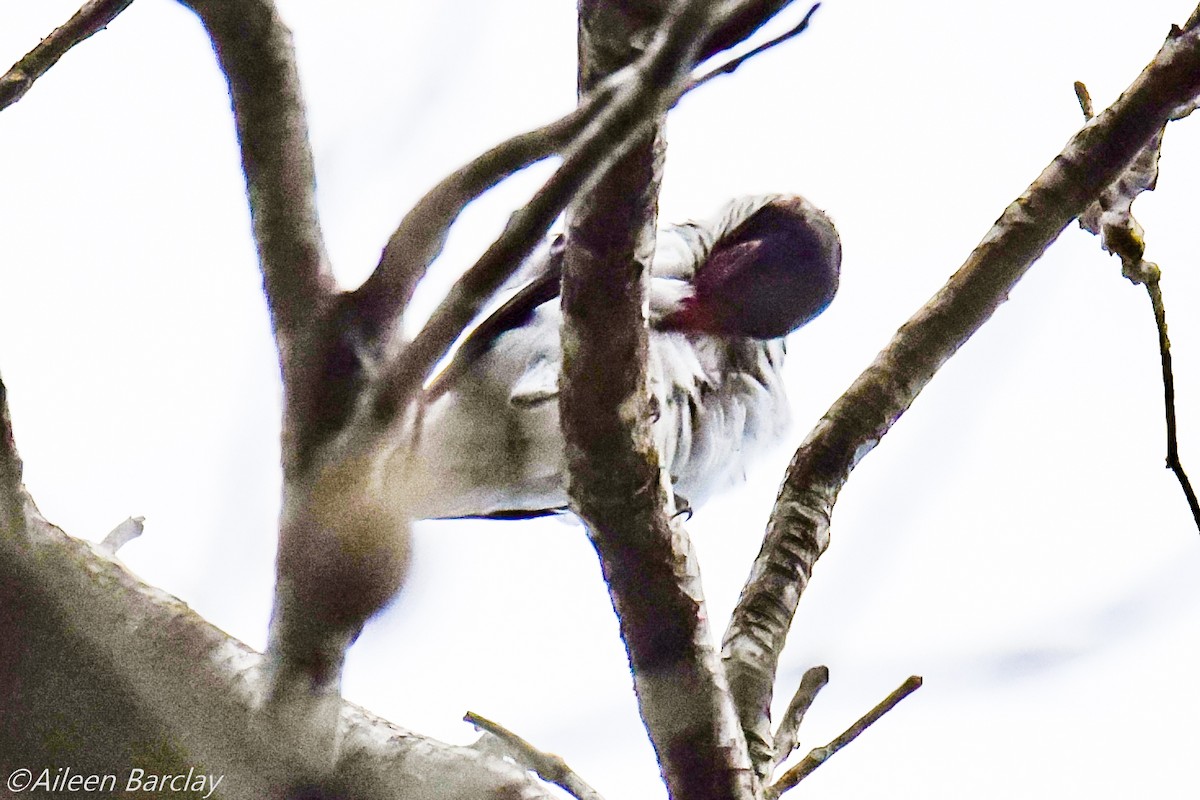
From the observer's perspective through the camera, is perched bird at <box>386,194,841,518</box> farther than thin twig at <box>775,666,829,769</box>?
Yes

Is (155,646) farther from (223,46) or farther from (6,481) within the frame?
(223,46)

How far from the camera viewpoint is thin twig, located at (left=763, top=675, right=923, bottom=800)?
187cm

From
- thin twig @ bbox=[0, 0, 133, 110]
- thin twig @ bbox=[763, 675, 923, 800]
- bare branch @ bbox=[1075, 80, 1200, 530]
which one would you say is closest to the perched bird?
bare branch @ bbox=[1075, 80, 1200, 530]

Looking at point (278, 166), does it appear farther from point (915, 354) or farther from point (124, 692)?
point (915, 354)

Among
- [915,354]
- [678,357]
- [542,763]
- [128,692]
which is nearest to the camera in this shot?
[128,692]

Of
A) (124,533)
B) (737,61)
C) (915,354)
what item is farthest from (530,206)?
(915,354)

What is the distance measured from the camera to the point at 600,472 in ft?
4.73

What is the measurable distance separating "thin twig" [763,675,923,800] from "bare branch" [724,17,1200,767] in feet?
0.41

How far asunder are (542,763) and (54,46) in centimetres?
122

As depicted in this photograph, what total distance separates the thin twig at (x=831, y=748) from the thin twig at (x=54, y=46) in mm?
1509

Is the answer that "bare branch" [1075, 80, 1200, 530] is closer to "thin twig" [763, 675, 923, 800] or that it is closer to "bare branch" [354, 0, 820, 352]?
"thin twig" [763, 675, 923, 800]

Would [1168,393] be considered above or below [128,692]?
above

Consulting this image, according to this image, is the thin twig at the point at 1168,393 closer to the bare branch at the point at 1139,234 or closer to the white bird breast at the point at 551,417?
the bare branch at the point at 1139,234

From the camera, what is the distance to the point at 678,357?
3.22 m
